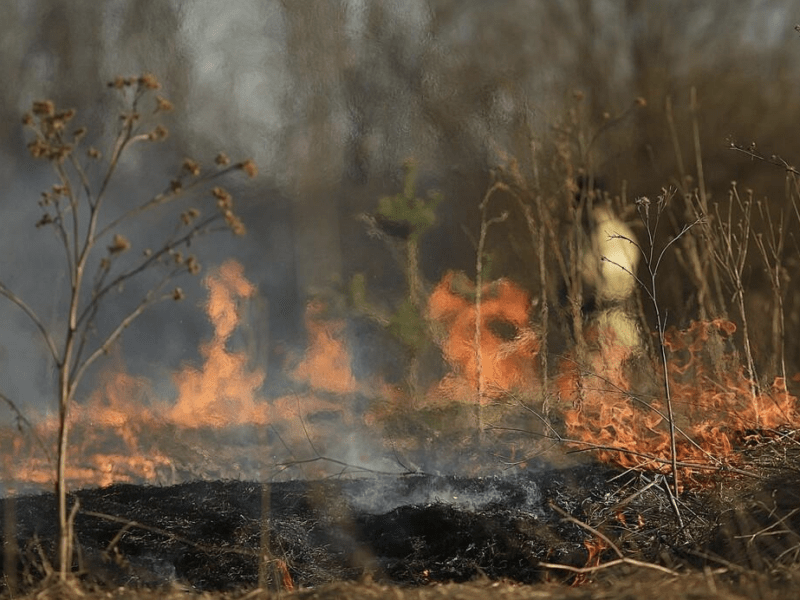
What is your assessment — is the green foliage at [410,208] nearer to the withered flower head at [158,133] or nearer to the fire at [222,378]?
the fire at [222,378]

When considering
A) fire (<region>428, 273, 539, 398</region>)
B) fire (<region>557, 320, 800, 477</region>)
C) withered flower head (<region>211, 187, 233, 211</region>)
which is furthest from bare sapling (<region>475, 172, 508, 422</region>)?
withered flower head (<region>211, 187, 233, 211</region>)

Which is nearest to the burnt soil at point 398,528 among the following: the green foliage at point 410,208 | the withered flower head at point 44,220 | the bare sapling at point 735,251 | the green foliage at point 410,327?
the bare sapling at point 735,251

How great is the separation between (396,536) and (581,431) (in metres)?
1.70

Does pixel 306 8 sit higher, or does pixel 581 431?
pixel 306 8

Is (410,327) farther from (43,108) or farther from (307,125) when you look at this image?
(43,108)

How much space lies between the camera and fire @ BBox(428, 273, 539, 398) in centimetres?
686

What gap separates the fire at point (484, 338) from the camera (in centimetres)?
686

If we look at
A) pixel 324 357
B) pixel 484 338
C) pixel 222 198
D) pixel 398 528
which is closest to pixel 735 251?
pixel 484 338

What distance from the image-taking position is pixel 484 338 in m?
6.91

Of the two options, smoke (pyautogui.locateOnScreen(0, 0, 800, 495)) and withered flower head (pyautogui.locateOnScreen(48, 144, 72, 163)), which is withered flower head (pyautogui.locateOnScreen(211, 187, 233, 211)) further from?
smoke (pyautogui.locateOnScreen(0, 0, 800, 495))

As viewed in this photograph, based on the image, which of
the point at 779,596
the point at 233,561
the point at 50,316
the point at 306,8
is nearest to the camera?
the point at 779,596

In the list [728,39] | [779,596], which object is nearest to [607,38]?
[728,39]

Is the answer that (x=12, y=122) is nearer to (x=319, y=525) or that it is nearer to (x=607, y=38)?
(x=319, y=525)

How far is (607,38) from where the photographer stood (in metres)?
7.94
